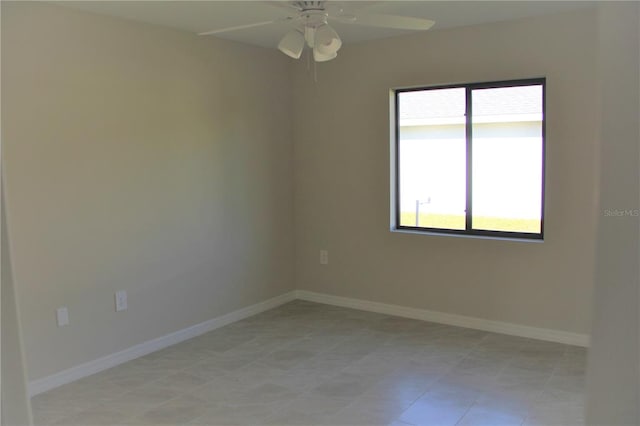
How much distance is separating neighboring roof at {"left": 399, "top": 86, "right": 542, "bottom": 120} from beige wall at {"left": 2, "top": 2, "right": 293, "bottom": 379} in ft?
3.92

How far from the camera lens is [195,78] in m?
4.06

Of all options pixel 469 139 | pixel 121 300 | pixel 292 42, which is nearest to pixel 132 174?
pixel 121 300

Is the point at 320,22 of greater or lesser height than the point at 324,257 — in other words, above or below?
above

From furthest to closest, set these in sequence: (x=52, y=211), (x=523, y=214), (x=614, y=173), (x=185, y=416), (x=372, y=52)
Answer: (x=372, y=52) < (x=523, y=214) < (x=52, y=211) < (x=185, y=416) < (x=614, y=173)

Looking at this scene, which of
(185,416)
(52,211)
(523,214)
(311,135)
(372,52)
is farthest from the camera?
(311,135)

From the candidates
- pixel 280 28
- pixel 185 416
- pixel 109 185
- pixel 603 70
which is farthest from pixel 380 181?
pixel 603 70

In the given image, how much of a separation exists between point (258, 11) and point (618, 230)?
126 inches

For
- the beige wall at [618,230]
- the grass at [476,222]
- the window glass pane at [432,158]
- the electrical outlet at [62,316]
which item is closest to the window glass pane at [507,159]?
the grass at [476,222]

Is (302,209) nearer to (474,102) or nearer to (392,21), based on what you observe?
(474,102)

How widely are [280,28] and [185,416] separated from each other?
108 inches

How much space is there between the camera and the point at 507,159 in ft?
13.4

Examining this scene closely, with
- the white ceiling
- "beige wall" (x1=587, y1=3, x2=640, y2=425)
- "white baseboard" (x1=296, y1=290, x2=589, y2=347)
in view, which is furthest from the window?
"beige wall" (x1=587, y1=3, x2=640, y2=425)

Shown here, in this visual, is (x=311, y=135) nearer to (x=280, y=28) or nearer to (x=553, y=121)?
(x=280, y=28)

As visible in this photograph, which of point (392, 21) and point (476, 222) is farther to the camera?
point (476, 222)
